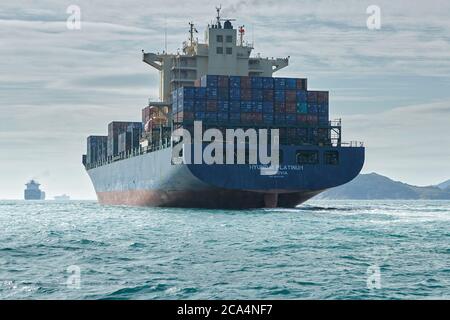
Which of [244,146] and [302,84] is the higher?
[302,84]

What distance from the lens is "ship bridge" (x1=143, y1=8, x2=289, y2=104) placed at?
233 feet

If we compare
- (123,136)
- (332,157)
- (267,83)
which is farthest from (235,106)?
(123,136)

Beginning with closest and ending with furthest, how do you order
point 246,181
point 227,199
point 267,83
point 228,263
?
point 228,263
point 246,181
point 227,199
point 267,83

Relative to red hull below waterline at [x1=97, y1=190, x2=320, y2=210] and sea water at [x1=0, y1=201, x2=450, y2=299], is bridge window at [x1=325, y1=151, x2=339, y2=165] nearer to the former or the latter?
Answer: red hull below waterline at [x1=97, y1=190, x2=320, y2=210]

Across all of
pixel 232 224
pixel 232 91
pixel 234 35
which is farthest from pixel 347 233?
pixel 234 35

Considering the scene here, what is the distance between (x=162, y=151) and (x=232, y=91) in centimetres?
814

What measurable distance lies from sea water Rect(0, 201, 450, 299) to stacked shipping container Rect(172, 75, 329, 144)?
24099 millimetres

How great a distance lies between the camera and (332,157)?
60.2 meters

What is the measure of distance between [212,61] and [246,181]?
1971 centimetres

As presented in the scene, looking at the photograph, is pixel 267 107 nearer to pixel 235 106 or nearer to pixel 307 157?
pixel 235 106

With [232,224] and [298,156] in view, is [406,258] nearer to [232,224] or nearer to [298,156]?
[232,224]

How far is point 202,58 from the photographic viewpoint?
238ft

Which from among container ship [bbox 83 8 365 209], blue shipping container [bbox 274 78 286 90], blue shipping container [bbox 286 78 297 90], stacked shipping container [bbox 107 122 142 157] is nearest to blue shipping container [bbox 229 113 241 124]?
container ship [bbox 83 8 365 209]

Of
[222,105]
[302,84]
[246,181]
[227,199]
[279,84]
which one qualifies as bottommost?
[227,199]
